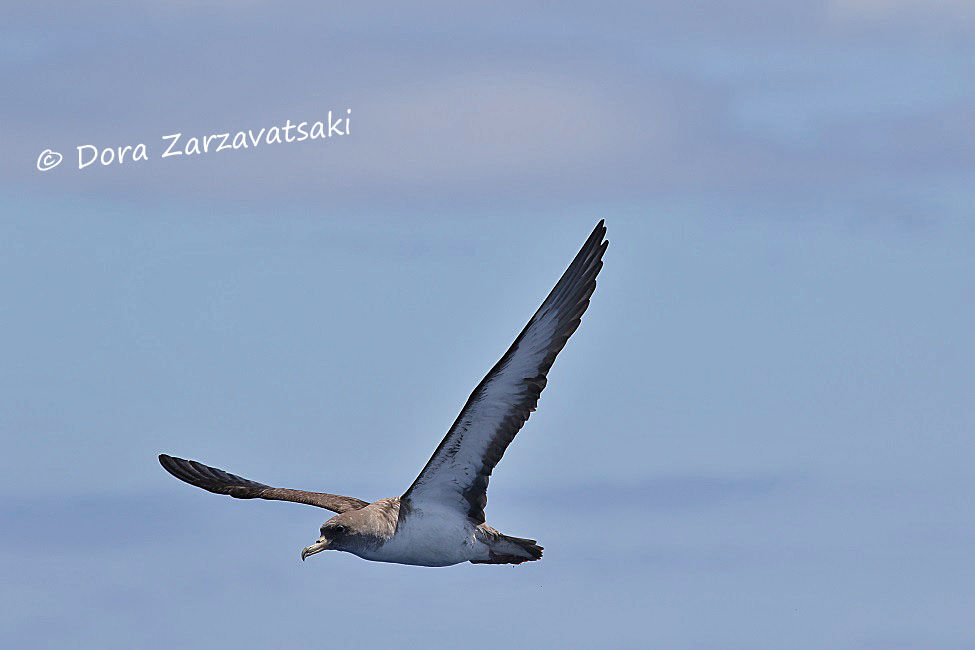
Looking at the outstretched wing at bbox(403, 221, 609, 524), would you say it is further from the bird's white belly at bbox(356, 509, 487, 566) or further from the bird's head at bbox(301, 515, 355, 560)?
the bird's head at bbox(301, 515, 355, 560)

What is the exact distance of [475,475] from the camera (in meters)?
27.8

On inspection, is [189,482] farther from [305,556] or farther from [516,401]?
[516,401]

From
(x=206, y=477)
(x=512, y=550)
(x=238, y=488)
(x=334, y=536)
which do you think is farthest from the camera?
(x=206, y=477)

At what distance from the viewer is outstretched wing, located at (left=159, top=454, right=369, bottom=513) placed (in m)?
29.8

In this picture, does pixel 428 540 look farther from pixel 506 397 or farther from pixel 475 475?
pixel 506 397

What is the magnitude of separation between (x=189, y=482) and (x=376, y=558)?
5.74 metres

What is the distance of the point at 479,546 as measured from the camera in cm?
2820

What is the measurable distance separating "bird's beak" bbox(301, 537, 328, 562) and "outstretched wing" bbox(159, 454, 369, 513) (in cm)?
138

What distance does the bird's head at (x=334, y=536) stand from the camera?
27.2 m

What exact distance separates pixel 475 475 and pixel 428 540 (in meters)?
1.33

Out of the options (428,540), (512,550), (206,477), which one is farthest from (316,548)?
(206,477)

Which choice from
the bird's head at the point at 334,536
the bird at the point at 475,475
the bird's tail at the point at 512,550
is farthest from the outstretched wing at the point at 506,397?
the bird's head at the point at 334,536

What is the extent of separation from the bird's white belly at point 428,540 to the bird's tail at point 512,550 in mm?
464

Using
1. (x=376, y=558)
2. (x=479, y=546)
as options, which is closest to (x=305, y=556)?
(x=376, y=558)
